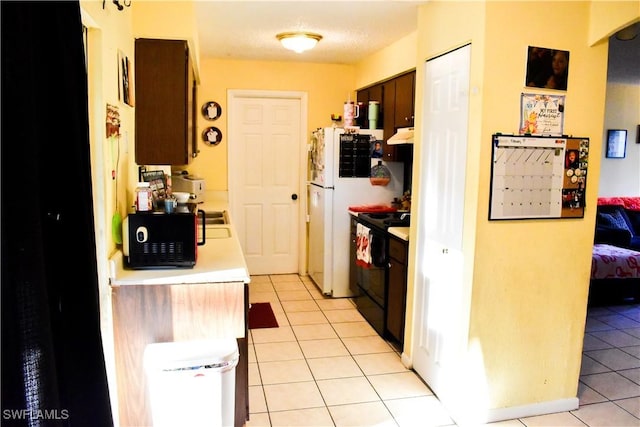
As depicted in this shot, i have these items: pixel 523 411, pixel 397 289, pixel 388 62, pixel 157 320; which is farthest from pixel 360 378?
pixel 388 62

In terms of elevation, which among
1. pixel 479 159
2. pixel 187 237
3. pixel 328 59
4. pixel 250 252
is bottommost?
pixel 250 252

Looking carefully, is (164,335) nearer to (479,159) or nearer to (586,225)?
(479,159)

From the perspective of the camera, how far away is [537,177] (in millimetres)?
2488

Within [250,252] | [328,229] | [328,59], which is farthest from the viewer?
[250,252]

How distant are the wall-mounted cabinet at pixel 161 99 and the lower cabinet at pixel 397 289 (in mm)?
1624

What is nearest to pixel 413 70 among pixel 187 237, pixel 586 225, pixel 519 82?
pixel 519 82

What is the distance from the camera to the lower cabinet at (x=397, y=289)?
336cm

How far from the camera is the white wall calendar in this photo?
242 centimetres

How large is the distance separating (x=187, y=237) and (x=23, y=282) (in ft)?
4.10

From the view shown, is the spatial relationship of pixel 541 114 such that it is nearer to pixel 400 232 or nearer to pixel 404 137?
pixel 400 232

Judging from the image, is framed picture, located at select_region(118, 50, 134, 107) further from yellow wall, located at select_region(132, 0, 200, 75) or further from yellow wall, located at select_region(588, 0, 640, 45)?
yellow wall, located at select_region(588, 0, 640, 45)

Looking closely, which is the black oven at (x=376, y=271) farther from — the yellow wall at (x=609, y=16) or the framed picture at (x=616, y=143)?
the framed picture at (x=616, y=143)

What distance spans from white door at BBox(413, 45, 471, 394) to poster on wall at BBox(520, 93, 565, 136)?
29cm

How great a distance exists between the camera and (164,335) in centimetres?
217
